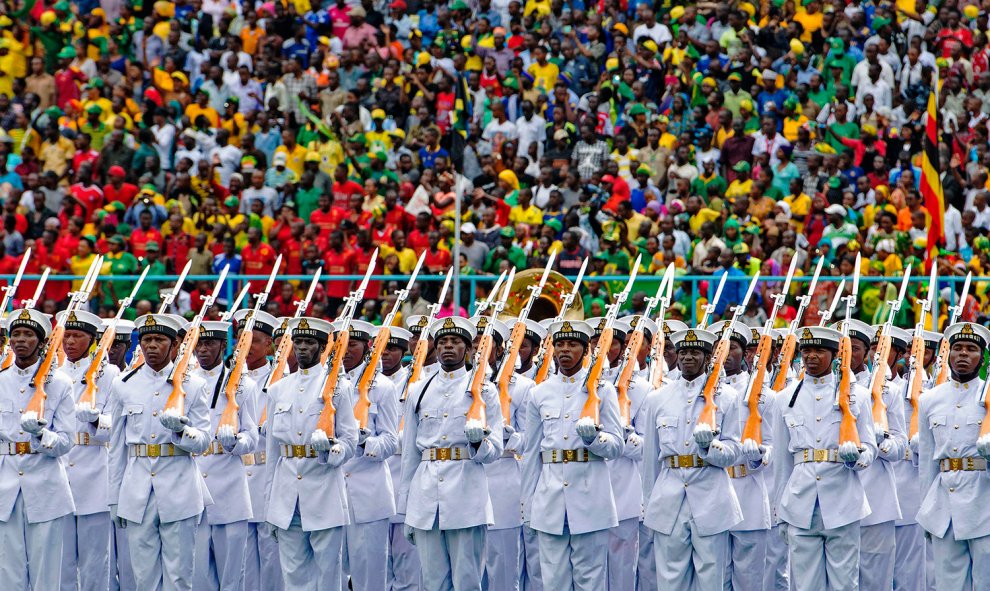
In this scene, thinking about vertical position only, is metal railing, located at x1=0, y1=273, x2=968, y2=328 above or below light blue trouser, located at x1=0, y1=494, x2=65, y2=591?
above

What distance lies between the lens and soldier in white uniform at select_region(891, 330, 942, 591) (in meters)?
13.1

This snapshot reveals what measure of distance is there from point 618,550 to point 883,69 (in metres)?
11.0

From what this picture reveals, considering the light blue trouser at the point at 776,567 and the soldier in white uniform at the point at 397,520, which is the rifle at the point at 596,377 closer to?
the soldier in white uniform at the point at 397,520

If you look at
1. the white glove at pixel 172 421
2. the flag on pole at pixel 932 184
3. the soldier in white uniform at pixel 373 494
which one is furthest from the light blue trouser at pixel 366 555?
the flag on pole at pixel 932 184

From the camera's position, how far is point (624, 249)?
19219mm

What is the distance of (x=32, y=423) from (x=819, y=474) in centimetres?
499

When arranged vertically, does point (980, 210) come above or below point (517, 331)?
above

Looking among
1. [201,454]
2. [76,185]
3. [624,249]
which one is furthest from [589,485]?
[76,185]

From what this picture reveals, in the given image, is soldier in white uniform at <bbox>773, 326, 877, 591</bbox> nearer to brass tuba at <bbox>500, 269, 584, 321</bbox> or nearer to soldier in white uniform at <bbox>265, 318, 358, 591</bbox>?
soldier in white uniform at <bbox>265, 318, 358, 591</bbox>

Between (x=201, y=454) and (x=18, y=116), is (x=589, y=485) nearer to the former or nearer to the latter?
(x=201, y=454)

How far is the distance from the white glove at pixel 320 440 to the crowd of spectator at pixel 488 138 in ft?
20.3

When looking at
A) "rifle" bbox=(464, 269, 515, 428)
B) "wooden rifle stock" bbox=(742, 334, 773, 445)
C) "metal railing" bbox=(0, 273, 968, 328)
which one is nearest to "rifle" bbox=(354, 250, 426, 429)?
"rifle" bbox=(464, 269, 515, 428)

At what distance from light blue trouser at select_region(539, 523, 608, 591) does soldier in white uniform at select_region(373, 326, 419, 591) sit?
3.98 feet

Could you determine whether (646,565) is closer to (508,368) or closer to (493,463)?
(493,463)
